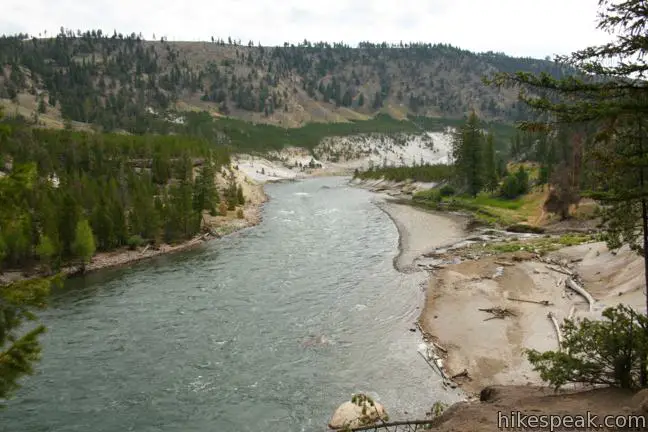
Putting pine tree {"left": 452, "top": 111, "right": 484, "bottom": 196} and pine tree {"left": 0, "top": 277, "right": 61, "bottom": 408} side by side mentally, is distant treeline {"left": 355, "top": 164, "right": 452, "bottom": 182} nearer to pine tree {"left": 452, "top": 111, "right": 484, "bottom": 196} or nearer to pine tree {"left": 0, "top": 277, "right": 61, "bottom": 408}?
pine tree {"left": 452, "top": 111, "right": 484, "bottom": 196}

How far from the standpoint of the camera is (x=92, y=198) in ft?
197

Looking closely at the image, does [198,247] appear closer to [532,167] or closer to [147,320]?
[147,320]

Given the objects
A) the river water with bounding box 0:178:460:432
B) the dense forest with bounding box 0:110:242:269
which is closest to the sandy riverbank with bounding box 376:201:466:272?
the river water with bounding box 0:178:460:432

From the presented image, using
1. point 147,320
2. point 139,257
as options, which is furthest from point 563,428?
point 139,257

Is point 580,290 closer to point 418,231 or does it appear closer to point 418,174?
point 418,231

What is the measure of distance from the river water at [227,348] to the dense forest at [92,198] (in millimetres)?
6995

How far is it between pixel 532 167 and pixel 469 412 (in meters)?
114

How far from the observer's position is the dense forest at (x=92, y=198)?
148 ft

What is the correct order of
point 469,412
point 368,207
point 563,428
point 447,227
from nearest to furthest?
point 563,428, point 469,412, point 447,227, point 368,207

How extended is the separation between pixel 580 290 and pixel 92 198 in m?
56.6

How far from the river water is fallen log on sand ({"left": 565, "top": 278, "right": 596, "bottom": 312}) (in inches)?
451

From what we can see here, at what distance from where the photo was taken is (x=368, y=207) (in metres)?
93.2

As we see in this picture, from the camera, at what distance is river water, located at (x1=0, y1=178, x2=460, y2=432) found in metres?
21.5

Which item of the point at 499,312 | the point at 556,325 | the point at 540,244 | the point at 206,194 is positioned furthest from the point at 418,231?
the point at 556,325
